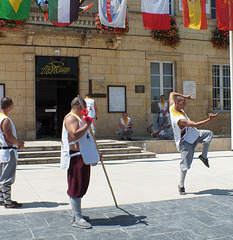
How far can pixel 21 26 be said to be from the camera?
1320 centimetres

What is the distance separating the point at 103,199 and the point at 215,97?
12217mm

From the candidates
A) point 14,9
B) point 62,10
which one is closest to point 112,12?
point 62,10

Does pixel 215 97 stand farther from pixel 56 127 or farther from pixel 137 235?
pixel 137 235

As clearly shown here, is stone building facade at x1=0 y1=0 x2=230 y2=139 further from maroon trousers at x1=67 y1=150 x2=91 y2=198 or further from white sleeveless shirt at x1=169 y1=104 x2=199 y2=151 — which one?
maroon trousers at x1=67 y1=150 x2=91 y2=198

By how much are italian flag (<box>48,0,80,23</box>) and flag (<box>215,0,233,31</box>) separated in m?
4.81

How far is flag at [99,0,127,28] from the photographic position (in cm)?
1184

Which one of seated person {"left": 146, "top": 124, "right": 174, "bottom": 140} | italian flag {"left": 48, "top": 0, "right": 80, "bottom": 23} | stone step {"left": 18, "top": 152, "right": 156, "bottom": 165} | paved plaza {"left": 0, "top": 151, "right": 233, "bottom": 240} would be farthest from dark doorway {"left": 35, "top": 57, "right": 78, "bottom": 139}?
paved plaza {"left": 0, "top": 151, "right": 233, "bottom": 240}

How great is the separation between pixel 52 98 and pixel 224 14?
7395mm

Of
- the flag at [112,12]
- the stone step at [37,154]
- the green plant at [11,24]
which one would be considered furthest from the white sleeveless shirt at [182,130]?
the green plant at [11,24]

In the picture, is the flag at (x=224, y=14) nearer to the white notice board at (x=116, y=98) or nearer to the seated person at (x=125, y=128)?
the seated person at (x=125, y=128)

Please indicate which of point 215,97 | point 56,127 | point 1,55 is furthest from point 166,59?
point 1,55

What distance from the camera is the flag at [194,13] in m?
11.8

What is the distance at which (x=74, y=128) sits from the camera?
4.41 meters

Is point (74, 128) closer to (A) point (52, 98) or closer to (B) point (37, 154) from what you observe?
(B) point (37, 154)
